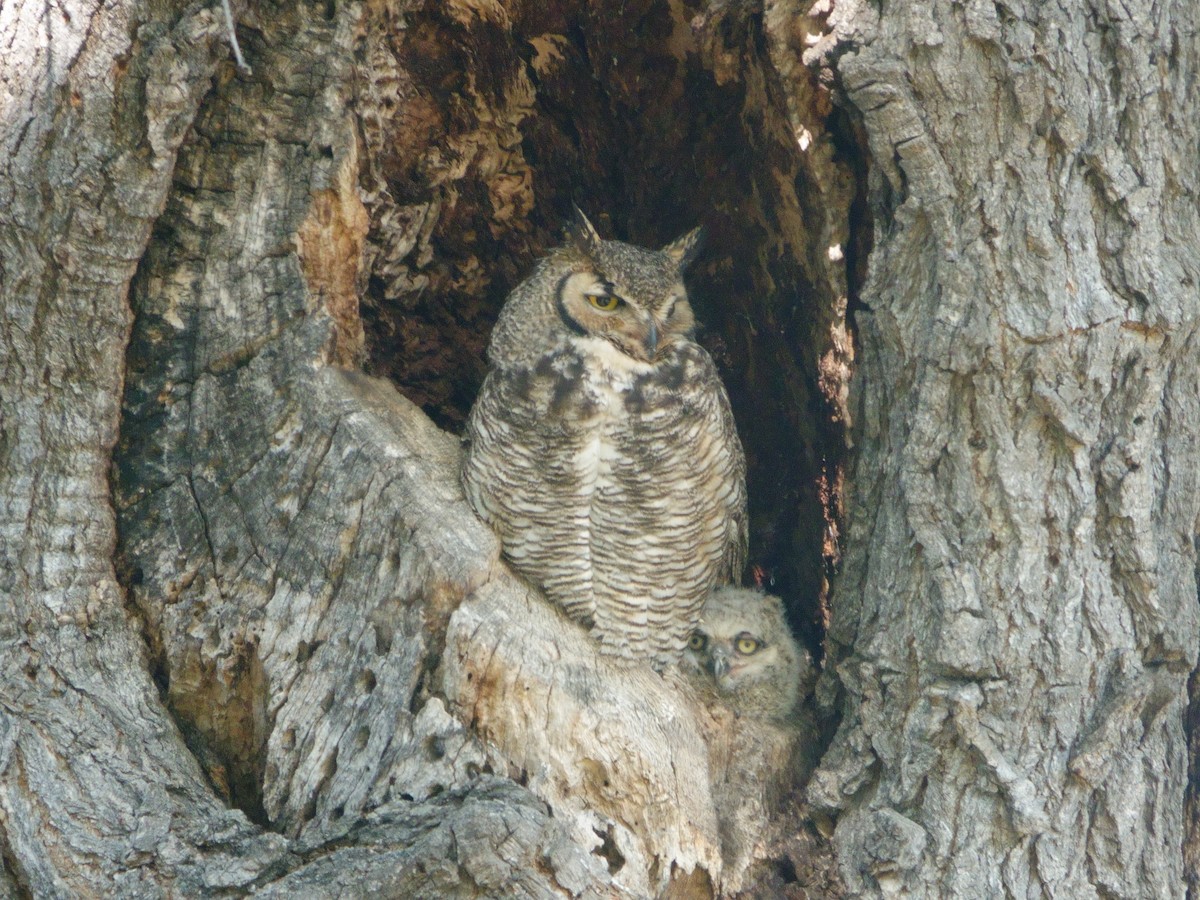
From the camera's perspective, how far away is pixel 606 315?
97.9 inches

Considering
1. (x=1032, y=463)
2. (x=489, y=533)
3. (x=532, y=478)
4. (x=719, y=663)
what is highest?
(x=1032, y=463)

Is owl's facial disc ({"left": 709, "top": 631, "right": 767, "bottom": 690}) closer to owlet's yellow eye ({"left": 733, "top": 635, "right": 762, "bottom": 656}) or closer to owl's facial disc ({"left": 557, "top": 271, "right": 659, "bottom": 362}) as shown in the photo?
owlet's yellow eye ({"left": 733, "top": 635, "right": 762, "bottom": 656})

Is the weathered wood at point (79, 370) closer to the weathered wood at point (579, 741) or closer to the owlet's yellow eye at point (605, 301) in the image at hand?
the weathered wood at point (579, 741)

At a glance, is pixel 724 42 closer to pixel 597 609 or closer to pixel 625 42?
pixel 625 42

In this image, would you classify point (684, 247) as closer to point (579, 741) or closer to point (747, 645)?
point (747, 645)

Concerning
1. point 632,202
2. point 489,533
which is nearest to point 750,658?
point 489,533

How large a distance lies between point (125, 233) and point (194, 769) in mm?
Answer: 1001

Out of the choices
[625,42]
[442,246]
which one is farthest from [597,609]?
[625,42]

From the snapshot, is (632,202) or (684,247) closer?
(684,247)

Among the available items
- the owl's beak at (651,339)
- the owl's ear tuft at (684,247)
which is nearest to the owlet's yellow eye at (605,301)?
the owl's beak at (651,339)

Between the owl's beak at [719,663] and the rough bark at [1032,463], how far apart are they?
61cm

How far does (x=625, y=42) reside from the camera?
2.87 meters

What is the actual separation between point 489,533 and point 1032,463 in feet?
3.46

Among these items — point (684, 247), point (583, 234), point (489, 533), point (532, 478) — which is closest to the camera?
point (489, 533)
